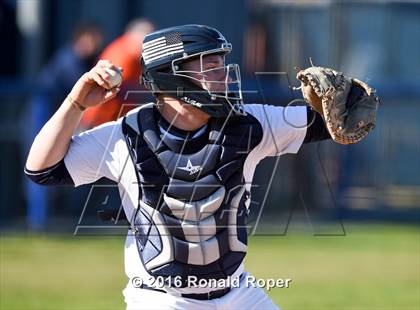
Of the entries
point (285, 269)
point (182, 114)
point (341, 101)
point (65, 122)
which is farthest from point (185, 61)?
point (285, 269)

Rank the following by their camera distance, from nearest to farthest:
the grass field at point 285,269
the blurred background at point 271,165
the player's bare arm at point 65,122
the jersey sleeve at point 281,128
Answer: the player's bare arm at point 65,122 < the jersey sleeve at point 281,128 < the grass field at point 285,269 < the blurred background at point 271,165

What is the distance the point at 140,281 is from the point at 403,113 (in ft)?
26.7

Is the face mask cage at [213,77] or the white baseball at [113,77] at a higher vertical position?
the white baseball at [113,77]

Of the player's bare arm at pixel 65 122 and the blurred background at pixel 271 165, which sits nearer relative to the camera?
the player's bare arm at pixel 65 122

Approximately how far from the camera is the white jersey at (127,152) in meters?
4.45

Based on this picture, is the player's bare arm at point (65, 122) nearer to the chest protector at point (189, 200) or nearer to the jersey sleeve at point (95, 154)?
the jersey sleeve at point (95, 154)

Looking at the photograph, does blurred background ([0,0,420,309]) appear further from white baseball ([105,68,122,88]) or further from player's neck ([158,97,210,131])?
white baseball ([105,68,122,88])

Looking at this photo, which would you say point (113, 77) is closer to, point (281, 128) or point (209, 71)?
point (209, 71)

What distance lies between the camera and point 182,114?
452 cm

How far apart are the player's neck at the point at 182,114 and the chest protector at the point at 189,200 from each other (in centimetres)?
6

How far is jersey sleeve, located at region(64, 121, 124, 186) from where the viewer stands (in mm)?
4449

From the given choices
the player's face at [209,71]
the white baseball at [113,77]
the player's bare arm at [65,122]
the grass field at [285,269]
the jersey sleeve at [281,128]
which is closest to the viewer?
the white baseball at [113,77]

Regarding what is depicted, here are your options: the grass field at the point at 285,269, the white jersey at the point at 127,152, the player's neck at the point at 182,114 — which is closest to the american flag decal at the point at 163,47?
the player's neck at the point at 182,114

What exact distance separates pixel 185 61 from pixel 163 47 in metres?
0.11
